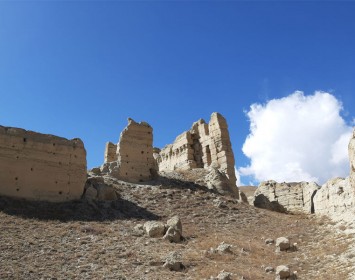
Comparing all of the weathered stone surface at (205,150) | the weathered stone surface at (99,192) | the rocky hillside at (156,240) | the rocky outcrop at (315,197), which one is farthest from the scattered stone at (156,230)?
the weathered stone surface at (205,150)

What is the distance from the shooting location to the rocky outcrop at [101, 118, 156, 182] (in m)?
29.0

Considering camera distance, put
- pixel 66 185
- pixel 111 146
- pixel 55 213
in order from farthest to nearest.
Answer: pixel 111 146 → pixel 66 185 → pixel 55 213

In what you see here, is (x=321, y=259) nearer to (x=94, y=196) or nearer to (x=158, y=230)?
(x=158, y=230)

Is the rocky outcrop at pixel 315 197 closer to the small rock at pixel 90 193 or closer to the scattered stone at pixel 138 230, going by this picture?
the scattered stone at pixel 138 230

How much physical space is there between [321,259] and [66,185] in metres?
13.2

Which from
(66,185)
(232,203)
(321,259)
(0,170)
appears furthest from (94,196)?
(321,259)

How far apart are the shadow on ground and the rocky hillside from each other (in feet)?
0.16

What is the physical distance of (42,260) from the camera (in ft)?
46.6

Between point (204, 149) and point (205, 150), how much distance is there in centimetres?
22

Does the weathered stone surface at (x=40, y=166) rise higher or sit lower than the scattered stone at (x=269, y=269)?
higher

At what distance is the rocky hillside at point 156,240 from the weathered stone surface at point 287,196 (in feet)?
10.4

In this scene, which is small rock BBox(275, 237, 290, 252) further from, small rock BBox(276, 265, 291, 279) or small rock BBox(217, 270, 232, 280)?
small rock BBox(217, 270, 232, 280)

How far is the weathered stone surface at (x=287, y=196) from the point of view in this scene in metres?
28.0

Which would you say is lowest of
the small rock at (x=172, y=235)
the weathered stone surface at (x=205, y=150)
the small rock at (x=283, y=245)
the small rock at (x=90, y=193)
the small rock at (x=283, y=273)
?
the small rock at (x=283, y=273)
